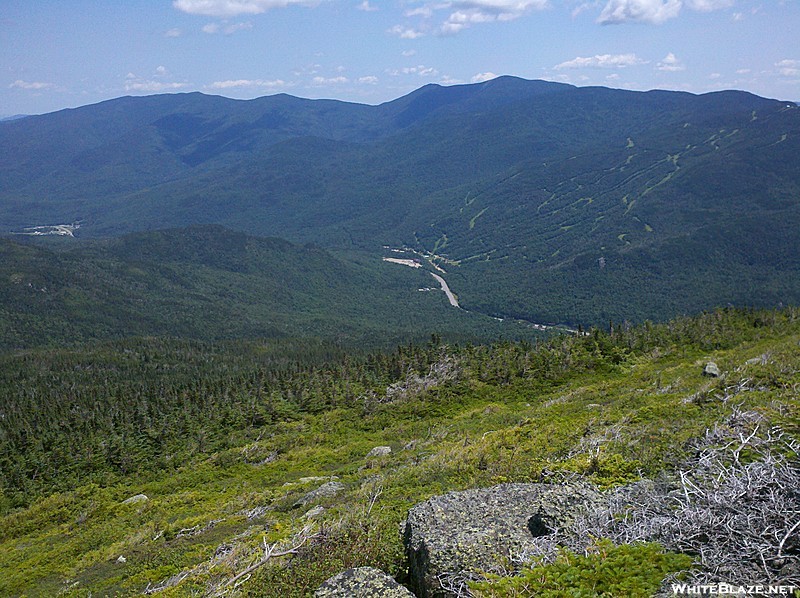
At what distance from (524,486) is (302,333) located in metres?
160

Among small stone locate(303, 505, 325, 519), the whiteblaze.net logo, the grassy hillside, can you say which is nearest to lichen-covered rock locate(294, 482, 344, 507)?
the grassy hillside

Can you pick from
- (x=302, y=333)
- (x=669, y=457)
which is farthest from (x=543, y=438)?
(x=302, y=333)

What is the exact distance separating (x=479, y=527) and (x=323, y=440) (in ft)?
114

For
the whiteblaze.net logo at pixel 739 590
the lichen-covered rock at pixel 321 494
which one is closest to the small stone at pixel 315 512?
the lichen-covered rock at pixel 321 494

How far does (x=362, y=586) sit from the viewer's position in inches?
400

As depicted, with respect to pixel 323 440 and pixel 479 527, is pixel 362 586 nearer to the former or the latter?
pixel 479 527

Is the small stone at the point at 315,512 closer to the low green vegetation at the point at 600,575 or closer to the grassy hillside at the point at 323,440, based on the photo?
the grassy hillside at the point at 323,440

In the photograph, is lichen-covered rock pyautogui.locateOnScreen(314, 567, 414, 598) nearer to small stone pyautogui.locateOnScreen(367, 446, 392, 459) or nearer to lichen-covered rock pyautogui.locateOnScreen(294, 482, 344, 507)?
lichen-covered rock pyautogui.locateOnScreen(294, 482, 344, 507)

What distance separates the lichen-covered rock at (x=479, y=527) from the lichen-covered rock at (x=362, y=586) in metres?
0.78

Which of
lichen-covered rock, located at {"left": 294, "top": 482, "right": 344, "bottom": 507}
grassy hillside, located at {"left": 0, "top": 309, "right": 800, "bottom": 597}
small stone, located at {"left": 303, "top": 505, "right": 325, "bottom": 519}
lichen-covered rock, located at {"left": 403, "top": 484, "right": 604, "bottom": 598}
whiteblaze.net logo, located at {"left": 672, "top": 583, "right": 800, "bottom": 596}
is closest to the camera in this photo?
whiteblaze.net logo, located at {"left": 672, "top": 583, "right": 800, "bottom": 596}

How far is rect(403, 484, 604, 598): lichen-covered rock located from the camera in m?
10.4

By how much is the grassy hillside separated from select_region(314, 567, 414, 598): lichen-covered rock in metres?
1.55

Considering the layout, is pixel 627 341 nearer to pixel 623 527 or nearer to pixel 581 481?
pixel 581 481

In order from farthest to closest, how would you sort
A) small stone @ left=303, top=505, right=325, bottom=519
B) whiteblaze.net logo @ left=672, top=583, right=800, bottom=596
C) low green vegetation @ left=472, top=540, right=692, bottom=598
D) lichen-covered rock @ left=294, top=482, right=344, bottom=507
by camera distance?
lichen-covered rock @ left=294, top=482, right=344, bottom=507
small stone @ left=303, top=505, right=325, bottom=519
low green vegetation @ left=472, top=540, right=692, bottom=598
whiteblaze.net logo @ left=672, top=583, right=800, bottom=596
